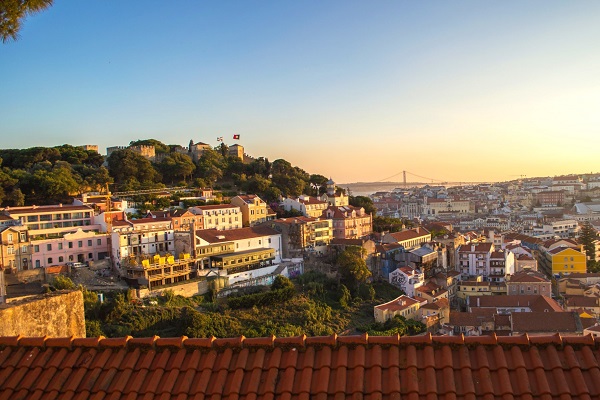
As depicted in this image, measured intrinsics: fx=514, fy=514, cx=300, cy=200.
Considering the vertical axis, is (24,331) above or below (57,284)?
above

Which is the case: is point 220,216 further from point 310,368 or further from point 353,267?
point 310,368

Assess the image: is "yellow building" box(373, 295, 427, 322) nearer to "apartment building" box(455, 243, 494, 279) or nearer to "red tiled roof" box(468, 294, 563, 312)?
"red tiled roof" box(468, 294, 563, 312)

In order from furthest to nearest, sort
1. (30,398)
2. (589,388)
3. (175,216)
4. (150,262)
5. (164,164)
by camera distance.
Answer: (164,164)
(175,216)
(150,262)
(30,398)
(589,388)

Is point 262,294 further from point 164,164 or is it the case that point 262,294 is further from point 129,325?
point 164,164

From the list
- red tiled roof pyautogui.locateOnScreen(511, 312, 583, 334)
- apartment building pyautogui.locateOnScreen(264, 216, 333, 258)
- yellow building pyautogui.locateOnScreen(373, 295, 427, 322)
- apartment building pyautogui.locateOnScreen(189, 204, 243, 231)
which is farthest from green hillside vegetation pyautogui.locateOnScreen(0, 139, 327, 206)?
red tiled roof pyautogui.locateOnScreen(511, 312, 583, 334)

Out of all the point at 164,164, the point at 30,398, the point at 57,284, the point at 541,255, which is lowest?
the point at 541,255

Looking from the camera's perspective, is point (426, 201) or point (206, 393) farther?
point (426, 201)

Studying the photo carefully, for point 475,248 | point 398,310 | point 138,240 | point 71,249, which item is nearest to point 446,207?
point 475,248

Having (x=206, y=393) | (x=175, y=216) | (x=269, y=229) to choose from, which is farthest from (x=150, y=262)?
(x=206, y=393)
